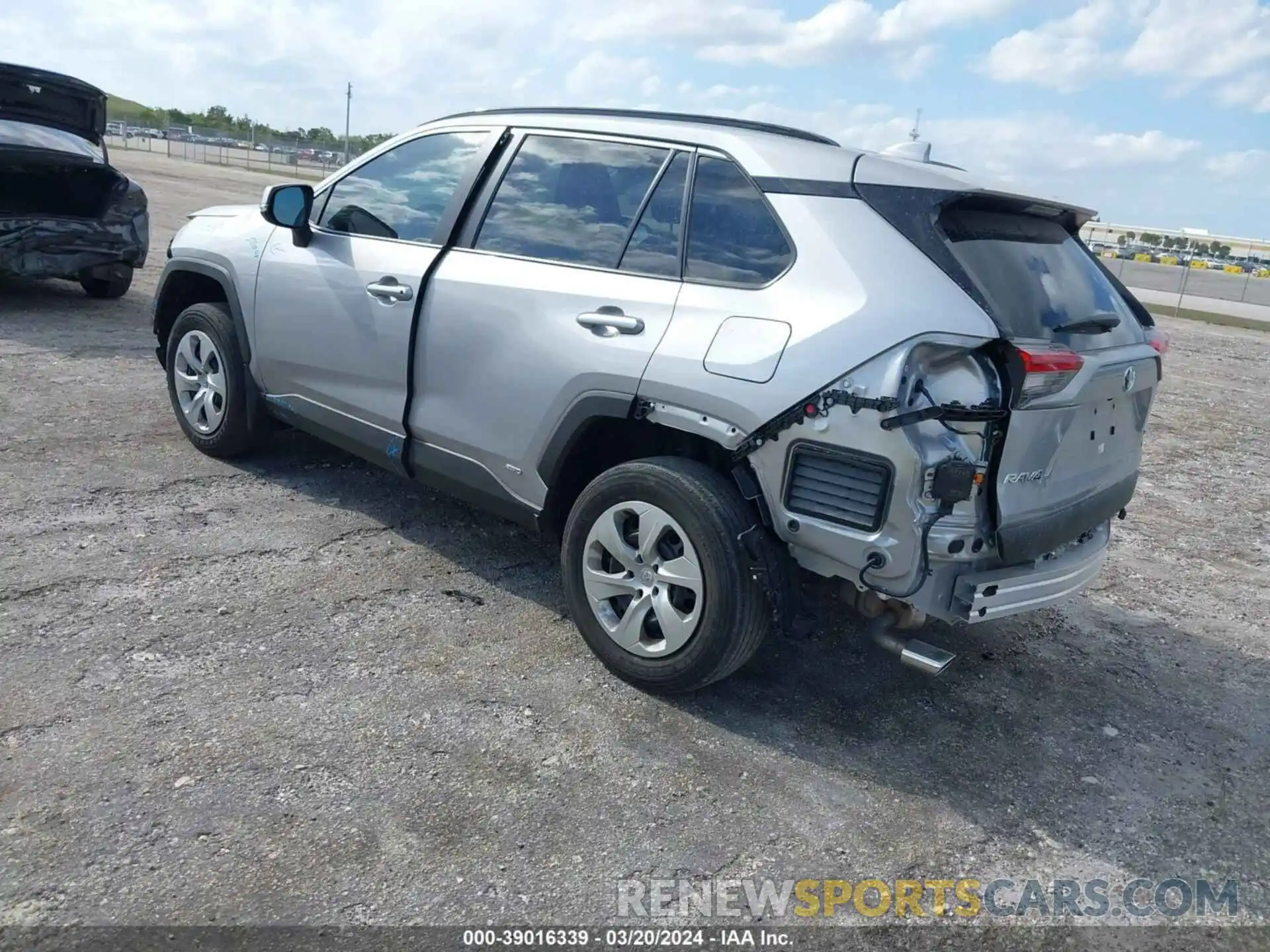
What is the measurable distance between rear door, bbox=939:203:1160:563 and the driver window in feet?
6.91

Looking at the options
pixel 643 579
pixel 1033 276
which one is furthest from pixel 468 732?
pixel 1033 276

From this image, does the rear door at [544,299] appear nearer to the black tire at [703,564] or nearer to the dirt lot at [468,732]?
the black tire at [703,564]

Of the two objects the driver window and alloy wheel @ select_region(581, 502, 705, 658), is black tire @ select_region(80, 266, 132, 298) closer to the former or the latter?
the driver window

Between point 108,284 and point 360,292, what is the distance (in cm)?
641

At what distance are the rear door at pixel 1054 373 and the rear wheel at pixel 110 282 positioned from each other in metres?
8.33

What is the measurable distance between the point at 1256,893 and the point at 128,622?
12.1ft

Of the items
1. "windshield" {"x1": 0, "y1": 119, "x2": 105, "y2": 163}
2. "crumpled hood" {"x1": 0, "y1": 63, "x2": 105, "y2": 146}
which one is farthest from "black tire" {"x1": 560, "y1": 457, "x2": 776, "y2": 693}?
"crumpled hood" {"x1": 0, "y1": 63, "x2": 105, "y2": 146}

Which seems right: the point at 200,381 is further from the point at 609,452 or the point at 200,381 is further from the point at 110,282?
the point at 110,282

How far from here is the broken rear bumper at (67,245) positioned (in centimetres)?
803

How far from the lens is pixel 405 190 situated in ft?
14.6

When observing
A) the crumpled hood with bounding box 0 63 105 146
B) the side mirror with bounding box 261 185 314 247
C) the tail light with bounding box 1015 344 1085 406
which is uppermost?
the crumpled hood with bounding box 0 63 105 146

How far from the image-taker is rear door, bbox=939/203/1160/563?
3.03 m

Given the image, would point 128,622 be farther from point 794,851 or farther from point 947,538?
point 947,538

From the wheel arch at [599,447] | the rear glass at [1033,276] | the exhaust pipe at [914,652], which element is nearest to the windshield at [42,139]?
the wheel arch at [599,447]
